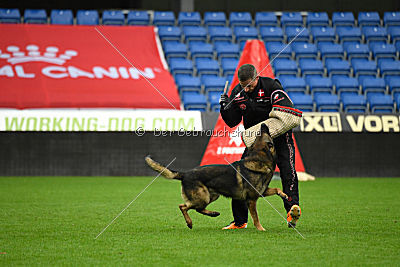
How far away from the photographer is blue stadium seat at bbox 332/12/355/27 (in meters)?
20.9

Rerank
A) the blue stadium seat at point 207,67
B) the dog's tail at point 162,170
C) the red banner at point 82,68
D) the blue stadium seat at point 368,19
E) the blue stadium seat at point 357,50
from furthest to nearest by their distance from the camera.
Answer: the blue stadium seat at point 368,19, the blue stadium seat at point 357,50, the blue stadium seat at point 207,67, the red banner at point 82,68, the dog's tail at point 162,170

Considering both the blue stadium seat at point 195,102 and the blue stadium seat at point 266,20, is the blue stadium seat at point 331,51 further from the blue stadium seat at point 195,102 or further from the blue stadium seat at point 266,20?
the blue stadium seat at point 195,102

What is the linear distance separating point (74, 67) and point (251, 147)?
480 inches

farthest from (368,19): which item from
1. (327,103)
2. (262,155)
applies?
(262,155)

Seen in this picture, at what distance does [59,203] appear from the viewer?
9438 mm

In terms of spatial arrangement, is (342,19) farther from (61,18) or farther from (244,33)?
(61,18)

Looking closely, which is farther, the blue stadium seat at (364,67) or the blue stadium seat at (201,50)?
the blue stadium seat at (201,50)

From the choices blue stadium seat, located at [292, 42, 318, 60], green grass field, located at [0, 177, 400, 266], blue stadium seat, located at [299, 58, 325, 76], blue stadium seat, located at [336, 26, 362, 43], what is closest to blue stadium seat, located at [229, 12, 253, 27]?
blue stadium seat, located at [292, 42, 318, 60]

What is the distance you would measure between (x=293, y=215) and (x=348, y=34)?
14.9 metres

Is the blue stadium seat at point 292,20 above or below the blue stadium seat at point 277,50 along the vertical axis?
above

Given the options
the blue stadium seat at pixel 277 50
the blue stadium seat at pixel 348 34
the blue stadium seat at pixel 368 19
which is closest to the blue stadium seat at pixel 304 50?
the blue stadium seat at pixel 277 50

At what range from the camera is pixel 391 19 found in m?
21.2

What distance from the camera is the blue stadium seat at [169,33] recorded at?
19.5 m

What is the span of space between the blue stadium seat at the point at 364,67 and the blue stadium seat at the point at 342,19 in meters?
2.17
